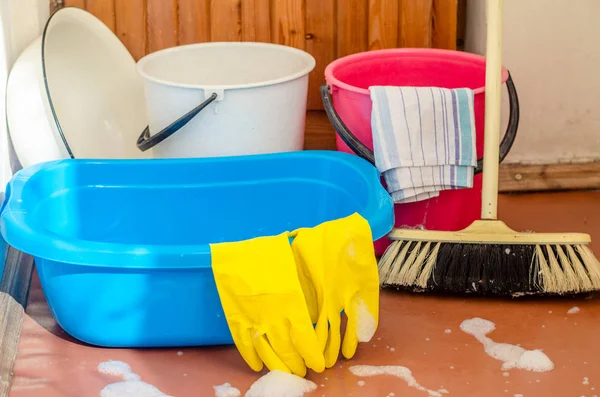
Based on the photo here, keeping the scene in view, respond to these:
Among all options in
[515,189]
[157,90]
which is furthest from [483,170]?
[157,90]

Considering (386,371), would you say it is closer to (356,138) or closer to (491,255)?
(491,255)

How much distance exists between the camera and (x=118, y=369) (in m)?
1.28

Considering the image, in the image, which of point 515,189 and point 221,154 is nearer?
point 221,154

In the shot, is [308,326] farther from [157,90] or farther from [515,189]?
[515,189]

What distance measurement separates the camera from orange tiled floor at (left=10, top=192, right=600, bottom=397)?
1228 mm

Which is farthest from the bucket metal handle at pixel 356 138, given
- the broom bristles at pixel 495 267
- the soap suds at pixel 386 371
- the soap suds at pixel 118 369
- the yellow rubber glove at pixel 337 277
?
the soap suds at pixel 118 369

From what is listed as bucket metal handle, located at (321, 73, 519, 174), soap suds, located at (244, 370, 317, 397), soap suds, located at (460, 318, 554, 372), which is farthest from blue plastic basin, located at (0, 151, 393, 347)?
soap suds, located at (460, 318, 554, 372)

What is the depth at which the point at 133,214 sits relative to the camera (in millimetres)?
1538

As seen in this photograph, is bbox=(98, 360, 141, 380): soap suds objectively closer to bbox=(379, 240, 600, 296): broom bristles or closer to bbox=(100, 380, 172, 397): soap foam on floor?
bbox=(100, 380, 172, 397): soap foam on floor

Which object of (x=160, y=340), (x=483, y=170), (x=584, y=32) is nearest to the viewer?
(x=160, y=340)

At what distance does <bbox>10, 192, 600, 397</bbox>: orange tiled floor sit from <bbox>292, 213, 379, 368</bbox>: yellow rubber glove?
7cm

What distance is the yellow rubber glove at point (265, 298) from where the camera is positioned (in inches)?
45.9

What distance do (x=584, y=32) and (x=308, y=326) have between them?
→ 101 cm

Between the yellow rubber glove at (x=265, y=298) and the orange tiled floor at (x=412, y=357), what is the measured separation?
0.26 feet
